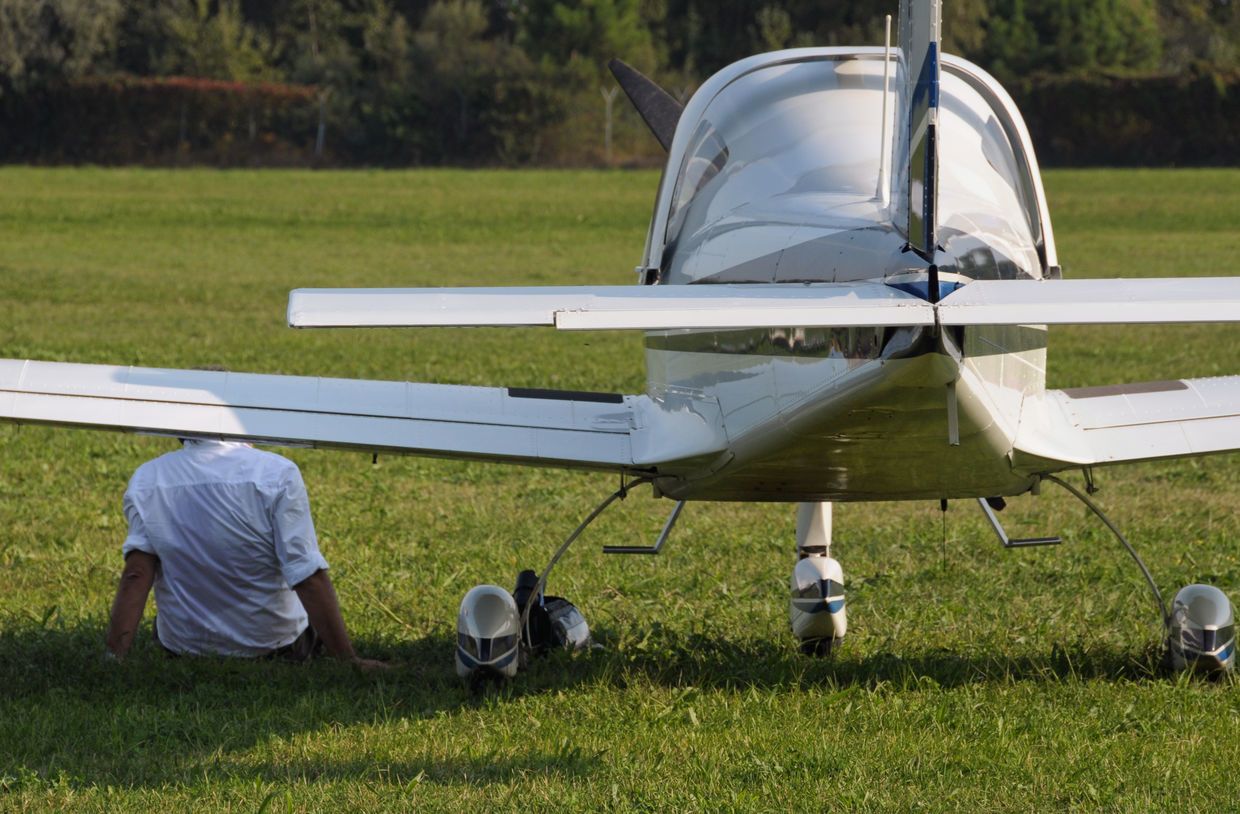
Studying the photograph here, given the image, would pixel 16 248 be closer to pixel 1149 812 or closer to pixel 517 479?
pixel 517 479

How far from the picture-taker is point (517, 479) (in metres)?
10.4

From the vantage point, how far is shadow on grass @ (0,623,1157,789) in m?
5.05

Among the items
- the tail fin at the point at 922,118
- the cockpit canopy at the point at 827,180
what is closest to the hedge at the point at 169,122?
the cockpit canopy at the point at 827,180

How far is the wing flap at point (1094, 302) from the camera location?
3682mm

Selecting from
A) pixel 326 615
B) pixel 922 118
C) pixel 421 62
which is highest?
pixel 922 118

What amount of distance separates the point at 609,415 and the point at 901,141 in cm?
168

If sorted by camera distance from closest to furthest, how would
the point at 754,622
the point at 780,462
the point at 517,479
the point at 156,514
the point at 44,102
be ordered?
the point at 780,462 < the point at 156,514 < the point at 754,622 < the point at 517,479 < the point at 44,102

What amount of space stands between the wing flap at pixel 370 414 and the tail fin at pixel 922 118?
1007mm

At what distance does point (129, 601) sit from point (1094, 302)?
3901mm

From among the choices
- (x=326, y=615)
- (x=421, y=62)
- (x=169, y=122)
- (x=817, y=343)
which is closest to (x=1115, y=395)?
(x=817, y=343)

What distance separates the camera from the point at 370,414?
610 centimetres

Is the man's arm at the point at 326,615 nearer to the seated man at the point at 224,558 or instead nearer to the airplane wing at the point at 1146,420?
the seated man at the point at 224,558

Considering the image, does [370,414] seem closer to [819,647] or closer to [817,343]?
[819,647]

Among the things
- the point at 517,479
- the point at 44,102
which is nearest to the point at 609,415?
the point at 517,479
